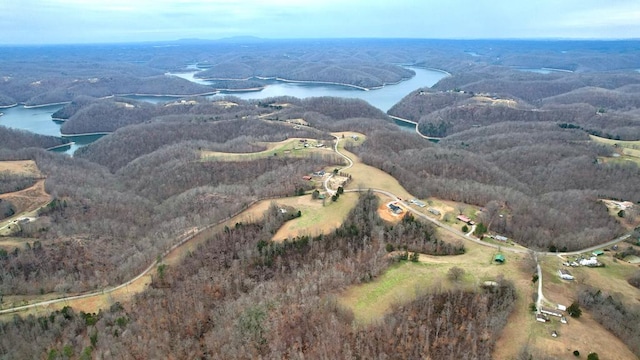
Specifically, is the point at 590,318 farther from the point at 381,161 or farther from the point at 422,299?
the point at 381,161

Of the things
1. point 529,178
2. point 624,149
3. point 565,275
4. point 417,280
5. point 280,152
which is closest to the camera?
point 565,275

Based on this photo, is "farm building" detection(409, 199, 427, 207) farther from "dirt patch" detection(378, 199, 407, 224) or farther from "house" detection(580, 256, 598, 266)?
"house" detection(580, 256, 598, 266)

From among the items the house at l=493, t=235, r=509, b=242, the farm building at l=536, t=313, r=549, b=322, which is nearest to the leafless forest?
the farm building at l=536, t=313, r=549, b=322

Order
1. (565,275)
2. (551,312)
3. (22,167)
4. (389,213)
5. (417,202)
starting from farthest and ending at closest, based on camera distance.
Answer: (22,167) → (417,202) → (389,213) → (565,275) → (551,312)

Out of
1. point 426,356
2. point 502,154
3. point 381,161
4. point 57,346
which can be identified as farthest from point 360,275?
point 502,154

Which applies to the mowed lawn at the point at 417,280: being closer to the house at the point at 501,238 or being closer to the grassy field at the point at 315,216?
the house at the point at 501,238

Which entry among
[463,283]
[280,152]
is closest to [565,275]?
[463,283]

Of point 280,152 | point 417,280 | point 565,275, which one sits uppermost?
point 280,152

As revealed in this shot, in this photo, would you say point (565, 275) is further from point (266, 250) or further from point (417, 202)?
point (266, 250)

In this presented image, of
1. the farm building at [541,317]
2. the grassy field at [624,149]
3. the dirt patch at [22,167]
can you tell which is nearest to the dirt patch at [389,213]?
the farm building at [541,317]

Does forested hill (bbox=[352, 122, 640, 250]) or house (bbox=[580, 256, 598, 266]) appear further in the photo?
forested hill (bbox=[352, 122, 640, 250])
